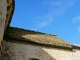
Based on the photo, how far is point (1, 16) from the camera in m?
12.6

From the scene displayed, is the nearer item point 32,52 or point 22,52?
point 22,52

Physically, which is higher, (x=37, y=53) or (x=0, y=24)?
(x=0, y=24)

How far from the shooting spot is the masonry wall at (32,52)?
15.2 m

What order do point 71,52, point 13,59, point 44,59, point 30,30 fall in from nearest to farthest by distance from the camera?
1. point 13,59
2. point 44,59
3. point 71,52
4. point 30,30

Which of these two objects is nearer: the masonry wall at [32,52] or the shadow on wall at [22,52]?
the shadow on wall at [22,52]

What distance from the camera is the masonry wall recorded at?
15226 mm

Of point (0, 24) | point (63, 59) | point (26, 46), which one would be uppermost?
point (0, 24)

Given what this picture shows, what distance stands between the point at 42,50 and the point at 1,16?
5.50 meters

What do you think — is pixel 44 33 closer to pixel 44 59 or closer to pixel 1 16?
pixel 44 59

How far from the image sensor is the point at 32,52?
53.1 ft

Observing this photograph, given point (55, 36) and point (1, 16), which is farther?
point (55, 36)

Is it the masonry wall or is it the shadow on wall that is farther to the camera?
the masonry wall

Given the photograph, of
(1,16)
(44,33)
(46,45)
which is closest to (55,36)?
(44,33)

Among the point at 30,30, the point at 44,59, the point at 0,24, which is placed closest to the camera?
the point at 0,24
